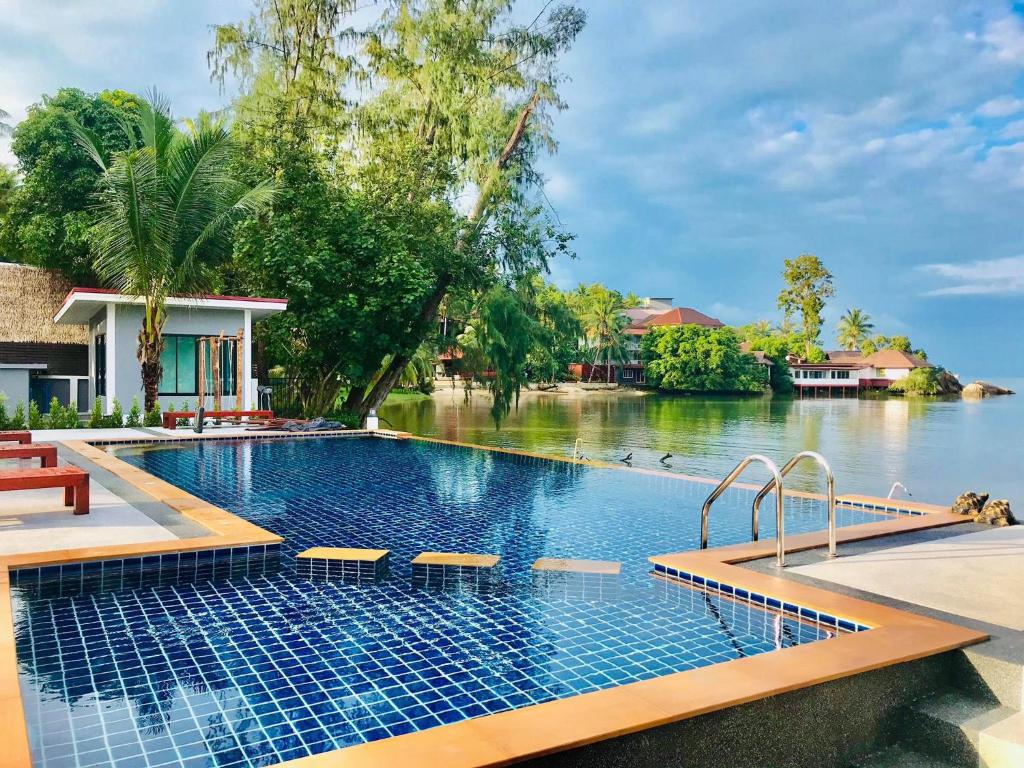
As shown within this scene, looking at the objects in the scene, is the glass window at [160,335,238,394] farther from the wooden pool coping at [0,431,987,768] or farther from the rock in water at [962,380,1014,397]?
the rock in water at [962,380,1014,397]

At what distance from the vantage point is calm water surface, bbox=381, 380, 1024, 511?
21.3 meters

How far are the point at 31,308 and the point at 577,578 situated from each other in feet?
65.4

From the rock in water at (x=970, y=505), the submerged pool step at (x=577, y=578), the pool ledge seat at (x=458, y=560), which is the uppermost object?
the rock in water at (x=970, y=505)

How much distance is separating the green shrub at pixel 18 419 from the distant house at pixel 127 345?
0.99 meters

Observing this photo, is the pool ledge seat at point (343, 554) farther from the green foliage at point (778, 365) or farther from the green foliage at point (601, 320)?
the green foliage at point (778, 365)

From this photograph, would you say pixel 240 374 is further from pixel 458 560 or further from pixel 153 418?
pixel 458 560

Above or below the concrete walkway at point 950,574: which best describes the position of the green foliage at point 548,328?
above

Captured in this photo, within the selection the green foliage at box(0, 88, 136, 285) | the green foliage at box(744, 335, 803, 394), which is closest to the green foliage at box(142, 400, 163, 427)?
the green foliage at box(0, 88, 136, 285)

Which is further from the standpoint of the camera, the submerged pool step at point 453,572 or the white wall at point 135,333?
the white wall at point 135,333

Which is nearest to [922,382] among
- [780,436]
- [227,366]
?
[780,436]

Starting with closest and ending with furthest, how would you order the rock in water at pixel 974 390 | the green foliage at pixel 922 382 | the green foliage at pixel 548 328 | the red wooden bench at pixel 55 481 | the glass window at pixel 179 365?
the red wooden bench at pixel 55 481 → the glass window at pixel 179 365 → the green foliage at pixel 548 328 → the green foliage at pixel 922 382 → the rock in water at pixel 974 390

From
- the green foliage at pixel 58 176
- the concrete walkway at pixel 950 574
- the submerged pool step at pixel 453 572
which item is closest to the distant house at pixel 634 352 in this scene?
the green foliage at pixel 58 176

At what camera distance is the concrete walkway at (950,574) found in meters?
3.88

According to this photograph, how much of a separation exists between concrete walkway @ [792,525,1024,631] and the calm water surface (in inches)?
519
